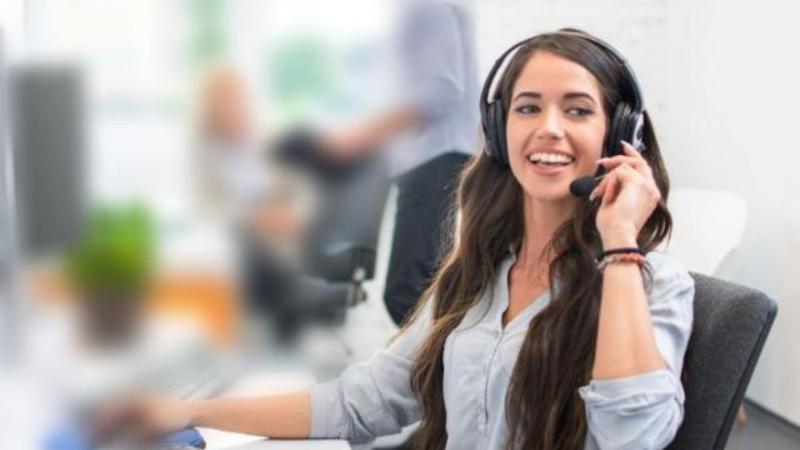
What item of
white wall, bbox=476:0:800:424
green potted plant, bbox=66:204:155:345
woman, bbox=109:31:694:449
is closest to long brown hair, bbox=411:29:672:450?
woman, bbox=109:31:694:449

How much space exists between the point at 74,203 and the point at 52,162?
0.03 meters

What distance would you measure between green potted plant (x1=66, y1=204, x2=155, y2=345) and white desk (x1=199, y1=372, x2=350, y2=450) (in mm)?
185

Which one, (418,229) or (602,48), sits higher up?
(602,48)

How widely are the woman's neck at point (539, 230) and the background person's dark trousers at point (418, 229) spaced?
0.57m

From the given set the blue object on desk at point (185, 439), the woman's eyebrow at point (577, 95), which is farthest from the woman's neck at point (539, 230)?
the blue object on desk at point (185, 439)

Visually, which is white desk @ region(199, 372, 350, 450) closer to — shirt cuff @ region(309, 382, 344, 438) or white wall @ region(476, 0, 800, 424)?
shirt cuff @ region(309, 382, 344, 438)

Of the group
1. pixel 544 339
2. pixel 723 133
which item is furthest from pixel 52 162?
pixel 723 133

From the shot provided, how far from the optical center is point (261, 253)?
72cm

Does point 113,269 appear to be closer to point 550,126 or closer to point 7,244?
point 7,244

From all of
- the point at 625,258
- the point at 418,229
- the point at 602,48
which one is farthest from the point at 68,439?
the point at 418,229

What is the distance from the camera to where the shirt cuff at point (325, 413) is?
33.0 inches

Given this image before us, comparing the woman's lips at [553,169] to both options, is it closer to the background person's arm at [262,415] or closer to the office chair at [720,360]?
the office chair at [720,360]

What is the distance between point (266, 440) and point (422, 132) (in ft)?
1.23

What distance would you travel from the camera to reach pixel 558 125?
32.6 inches
